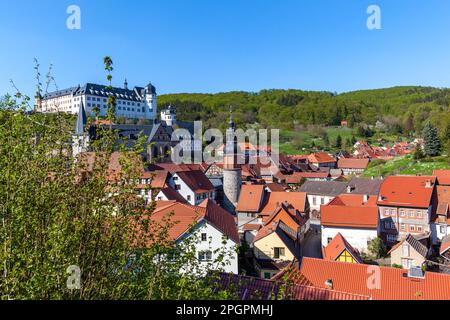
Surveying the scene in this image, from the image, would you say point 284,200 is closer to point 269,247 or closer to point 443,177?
point 269,247

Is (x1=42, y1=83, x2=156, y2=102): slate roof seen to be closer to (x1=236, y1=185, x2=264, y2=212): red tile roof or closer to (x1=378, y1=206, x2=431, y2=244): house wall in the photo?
(x1=236, y1=185, x2=264, y2=212): red tile roof

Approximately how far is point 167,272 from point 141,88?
119859 millimetres

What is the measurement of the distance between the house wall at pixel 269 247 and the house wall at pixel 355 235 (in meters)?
7.07

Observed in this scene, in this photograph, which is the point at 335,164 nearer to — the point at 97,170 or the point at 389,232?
the point at 389,232

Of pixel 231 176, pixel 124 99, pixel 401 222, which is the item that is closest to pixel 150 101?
pixel 124 99

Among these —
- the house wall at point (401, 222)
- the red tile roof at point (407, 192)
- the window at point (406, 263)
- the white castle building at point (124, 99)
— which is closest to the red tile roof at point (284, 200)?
the red tile roof at point (407, 192)

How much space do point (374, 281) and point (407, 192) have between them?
20628 mm

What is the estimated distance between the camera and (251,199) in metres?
38.1

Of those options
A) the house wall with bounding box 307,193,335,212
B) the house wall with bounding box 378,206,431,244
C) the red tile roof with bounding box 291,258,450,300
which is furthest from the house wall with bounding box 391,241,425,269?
the house wall with bounding box 307,193,335,212

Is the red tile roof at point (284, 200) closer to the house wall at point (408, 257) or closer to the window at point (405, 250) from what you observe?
the house wall at point (408, 257)

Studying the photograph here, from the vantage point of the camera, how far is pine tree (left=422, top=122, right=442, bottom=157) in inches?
2389

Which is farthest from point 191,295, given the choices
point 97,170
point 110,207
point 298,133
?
point 298,133

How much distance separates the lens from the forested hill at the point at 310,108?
445 ft
